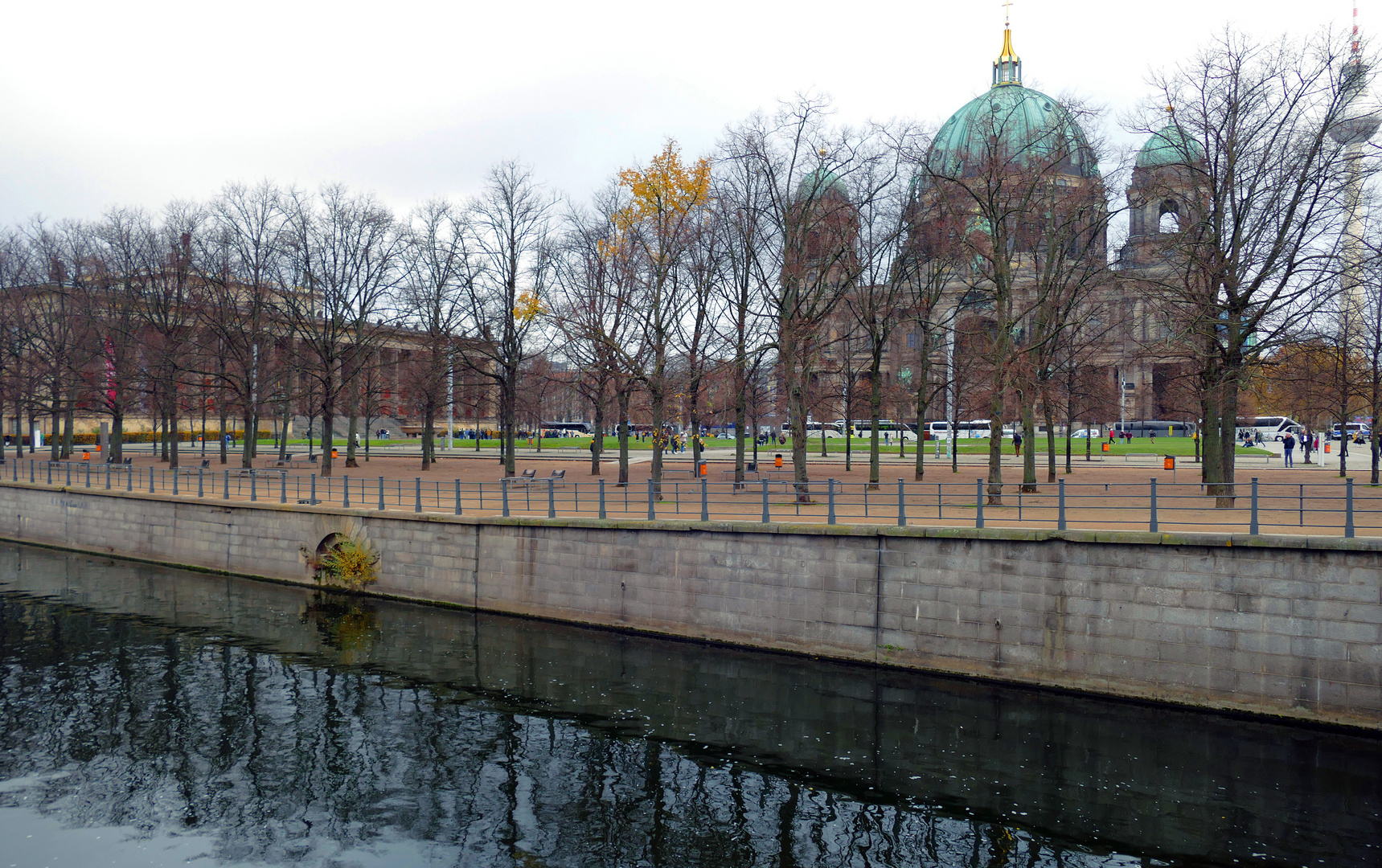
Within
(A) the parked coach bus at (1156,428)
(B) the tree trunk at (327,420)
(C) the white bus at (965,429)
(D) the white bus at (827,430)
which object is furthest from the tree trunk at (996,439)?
(A) the parked coach bus at (1156,428)

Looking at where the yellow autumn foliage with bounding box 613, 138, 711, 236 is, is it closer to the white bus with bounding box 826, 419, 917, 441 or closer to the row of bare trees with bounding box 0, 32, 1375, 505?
the row of bare trees with bounding box 0, 32, 1375, 505

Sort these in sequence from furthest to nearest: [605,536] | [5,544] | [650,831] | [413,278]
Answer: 1. [413,278]
2. [5,544]
3. [605,536]
4. [650,831]

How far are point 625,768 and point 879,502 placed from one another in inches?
463

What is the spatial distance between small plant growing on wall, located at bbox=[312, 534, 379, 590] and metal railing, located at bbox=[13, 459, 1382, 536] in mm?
1192

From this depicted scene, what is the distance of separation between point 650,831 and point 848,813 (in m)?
2.64

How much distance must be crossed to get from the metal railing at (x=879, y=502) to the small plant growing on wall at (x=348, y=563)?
3.91ft

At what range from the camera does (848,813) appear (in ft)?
37.6

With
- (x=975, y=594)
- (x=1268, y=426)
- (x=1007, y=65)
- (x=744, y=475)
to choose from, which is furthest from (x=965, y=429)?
(x=975, y=594)

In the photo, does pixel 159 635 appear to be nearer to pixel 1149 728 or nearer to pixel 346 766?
pixel 346 766

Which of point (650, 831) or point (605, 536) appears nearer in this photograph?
point (650, 831)

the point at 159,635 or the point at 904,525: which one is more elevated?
the point at 904,525

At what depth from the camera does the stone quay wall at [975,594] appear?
13375 mm

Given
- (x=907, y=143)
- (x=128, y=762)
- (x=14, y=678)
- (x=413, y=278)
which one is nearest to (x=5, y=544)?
(x=413, y=278)

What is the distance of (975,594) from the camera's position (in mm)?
15875
